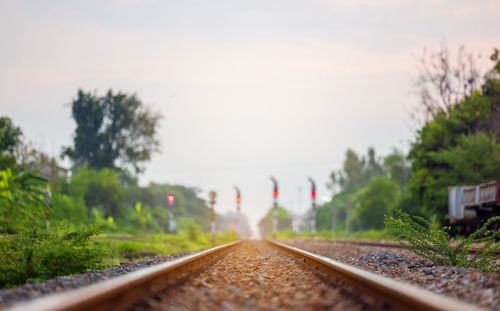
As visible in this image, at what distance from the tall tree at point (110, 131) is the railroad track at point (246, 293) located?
5845 centimetres

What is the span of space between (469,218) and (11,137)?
90.2 feet

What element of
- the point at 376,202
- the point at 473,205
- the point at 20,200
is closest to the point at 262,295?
the point at 20,200

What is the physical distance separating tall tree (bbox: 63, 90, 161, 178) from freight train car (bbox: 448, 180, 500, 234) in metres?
47.9

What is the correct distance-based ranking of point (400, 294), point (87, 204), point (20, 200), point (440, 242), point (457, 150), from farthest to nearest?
point (87, 204)
point (457, 150)
point (440, 242)
point (20, 200)
point (400, 294)

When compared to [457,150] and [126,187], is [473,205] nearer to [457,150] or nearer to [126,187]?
[457,150]

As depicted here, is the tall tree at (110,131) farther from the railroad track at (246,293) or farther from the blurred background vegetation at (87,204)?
the railroad track at (246,293)

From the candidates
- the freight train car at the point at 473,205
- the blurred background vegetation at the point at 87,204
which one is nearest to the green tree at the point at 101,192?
the blurred background vegetation at the point at 87,204

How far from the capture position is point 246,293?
4.98 metres

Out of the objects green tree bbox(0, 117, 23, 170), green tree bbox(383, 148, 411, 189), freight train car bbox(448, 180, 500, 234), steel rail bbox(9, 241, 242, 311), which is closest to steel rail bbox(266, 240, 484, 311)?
steel rail bbox(9, 241, 242, 311)

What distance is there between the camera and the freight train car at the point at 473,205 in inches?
734

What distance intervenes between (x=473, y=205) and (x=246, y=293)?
59.0 ft

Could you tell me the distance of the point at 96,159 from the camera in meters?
61.9

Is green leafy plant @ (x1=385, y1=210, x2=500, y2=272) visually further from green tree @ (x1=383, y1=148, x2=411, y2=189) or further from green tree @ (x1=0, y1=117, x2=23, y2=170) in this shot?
green tree @ (x1=383, y1=148, x2=411, y2=189)

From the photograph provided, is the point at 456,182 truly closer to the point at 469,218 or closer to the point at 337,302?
the point at 469,218
